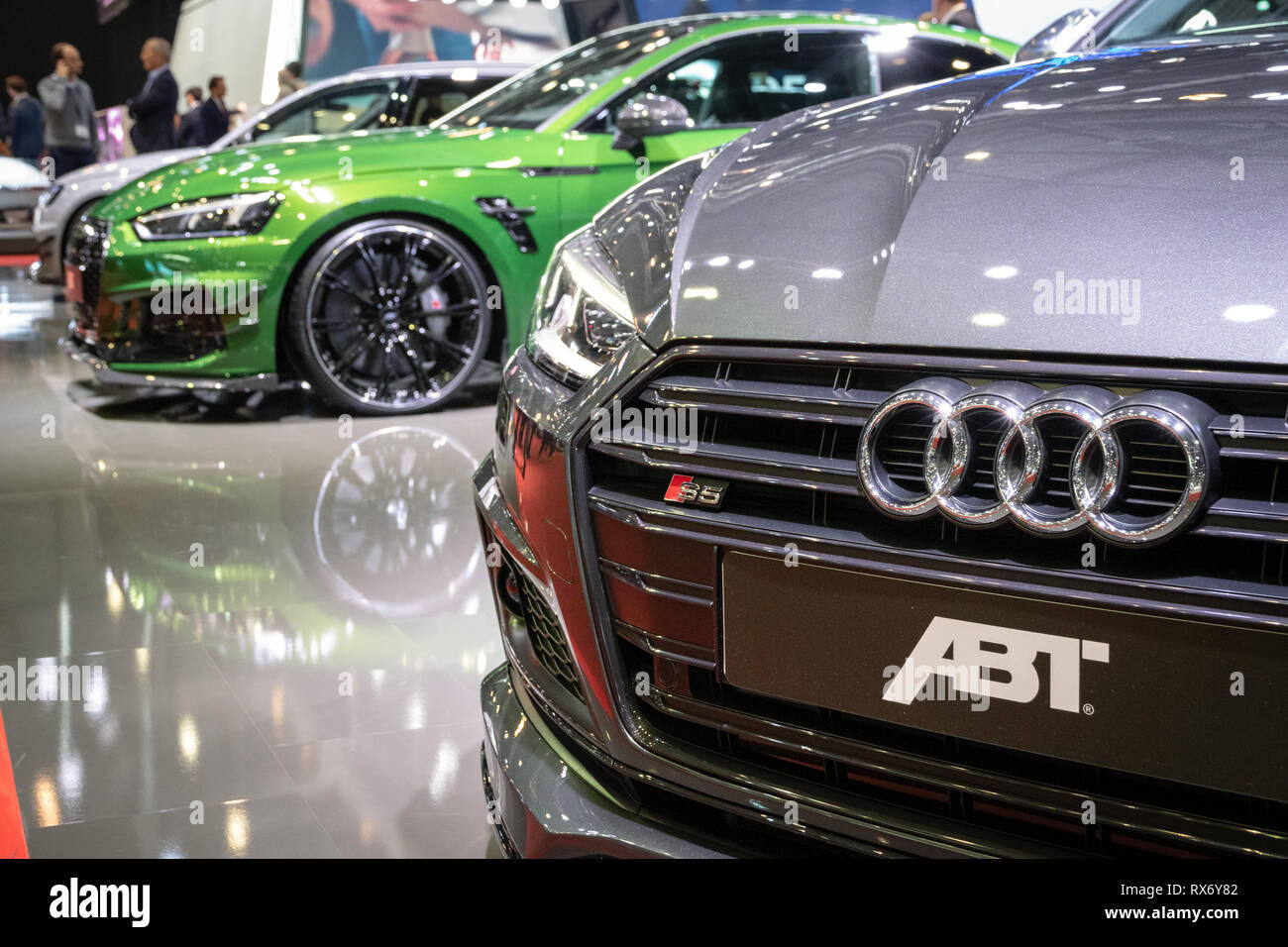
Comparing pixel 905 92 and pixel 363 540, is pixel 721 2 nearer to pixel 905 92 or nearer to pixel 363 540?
pixel 363 540

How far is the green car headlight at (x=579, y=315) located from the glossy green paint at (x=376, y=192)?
2.70m

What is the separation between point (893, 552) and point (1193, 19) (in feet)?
4.84

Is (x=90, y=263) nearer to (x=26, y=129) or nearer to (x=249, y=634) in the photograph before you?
(x=249, y=634)

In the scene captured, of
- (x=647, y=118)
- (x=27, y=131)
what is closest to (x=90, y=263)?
(x=647, y=118)

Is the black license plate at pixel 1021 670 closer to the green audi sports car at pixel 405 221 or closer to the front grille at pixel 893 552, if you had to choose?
the front grille at pixel 893 552

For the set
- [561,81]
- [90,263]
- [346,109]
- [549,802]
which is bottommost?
[549,802]

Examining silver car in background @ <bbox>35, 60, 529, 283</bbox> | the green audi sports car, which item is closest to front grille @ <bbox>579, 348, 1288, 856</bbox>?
the green audi sports car

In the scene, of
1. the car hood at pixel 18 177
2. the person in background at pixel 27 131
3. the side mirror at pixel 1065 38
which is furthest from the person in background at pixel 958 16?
the person in background at pixel 27 131

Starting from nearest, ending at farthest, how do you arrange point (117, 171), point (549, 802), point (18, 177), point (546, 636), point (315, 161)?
point (549, 802) < point (546, 636) < point (315, 161) < point (117, 171) < point (18, 177)

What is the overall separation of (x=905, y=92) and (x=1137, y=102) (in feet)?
1.30

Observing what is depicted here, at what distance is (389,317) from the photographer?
4.46m

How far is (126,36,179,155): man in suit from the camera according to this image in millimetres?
8945
